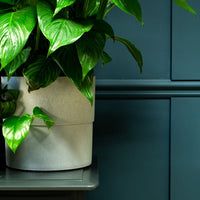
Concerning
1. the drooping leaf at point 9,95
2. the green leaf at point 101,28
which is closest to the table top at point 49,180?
A: the drooping leaf at point 9,95

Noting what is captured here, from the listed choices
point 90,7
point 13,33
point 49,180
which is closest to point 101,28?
point 90,7

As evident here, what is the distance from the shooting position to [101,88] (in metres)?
0.89

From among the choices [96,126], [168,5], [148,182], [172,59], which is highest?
[168,5]

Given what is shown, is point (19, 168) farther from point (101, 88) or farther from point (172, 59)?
point (172, 59)

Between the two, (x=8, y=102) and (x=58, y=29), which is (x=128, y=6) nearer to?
(x=58, y=29)

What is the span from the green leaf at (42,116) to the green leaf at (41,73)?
36mm

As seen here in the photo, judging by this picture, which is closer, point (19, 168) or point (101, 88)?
point (19, 168)

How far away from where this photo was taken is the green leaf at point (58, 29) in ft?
1.82

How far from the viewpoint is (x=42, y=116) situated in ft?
2.07

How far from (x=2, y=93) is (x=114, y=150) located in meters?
0.32

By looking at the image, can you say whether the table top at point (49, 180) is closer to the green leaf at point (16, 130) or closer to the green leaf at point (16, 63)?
the green leaf at point (16, 130)

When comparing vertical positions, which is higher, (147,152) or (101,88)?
(101,88)

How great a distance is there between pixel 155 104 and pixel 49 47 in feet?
1.23

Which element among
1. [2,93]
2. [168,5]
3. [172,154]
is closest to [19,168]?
[2,93]
